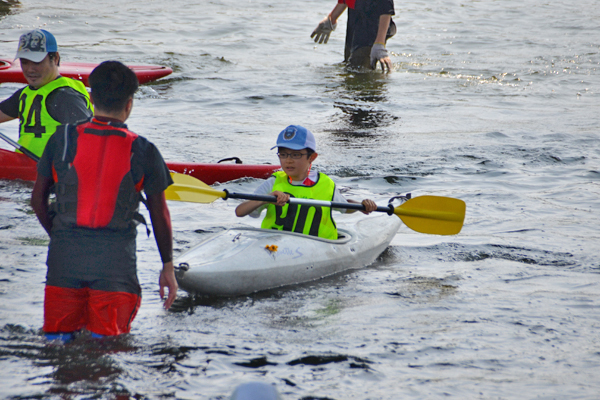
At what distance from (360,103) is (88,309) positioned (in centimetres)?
854

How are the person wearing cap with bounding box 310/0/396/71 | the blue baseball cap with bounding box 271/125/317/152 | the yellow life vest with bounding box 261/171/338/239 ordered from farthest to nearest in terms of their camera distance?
the person wearing cap with bounding box 310/0/396/71 < the yellow life vest with bounding box 261/171/338/239 < the blue baseball cap with bounding box 271/125/317/152

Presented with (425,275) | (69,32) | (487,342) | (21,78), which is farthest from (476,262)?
(69,32)

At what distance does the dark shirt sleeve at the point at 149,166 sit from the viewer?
2570mm

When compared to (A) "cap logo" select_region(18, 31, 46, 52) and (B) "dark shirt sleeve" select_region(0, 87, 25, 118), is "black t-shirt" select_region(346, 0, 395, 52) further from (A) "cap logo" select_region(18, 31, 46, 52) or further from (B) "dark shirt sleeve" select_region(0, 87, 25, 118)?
(A) "cap logo" select_region(18, 31, 46, 52)

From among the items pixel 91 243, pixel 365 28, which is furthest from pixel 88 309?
pixel 365 28

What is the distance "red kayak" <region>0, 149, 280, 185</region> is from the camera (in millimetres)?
5750

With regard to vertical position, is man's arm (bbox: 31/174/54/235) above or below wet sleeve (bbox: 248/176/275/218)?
above

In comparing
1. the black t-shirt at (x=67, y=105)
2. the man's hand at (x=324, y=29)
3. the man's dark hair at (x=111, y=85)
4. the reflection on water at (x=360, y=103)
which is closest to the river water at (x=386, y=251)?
the reflection on water at (x=360, y=103)

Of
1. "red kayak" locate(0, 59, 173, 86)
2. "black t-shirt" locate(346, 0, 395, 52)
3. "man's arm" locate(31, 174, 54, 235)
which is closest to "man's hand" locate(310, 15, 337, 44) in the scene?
"black t-shirt" locate(346, 0, 395, 52)

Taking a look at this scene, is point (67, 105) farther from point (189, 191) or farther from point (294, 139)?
point (294, 139)

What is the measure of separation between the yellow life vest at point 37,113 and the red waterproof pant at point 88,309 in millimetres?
2333

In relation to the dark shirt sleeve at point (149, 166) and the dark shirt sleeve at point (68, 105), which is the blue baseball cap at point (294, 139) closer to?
the dark shirt sleeve at point (68, 105)

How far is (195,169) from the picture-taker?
20.2 feet

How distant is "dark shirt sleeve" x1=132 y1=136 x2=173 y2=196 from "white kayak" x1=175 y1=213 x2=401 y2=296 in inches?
44.6
